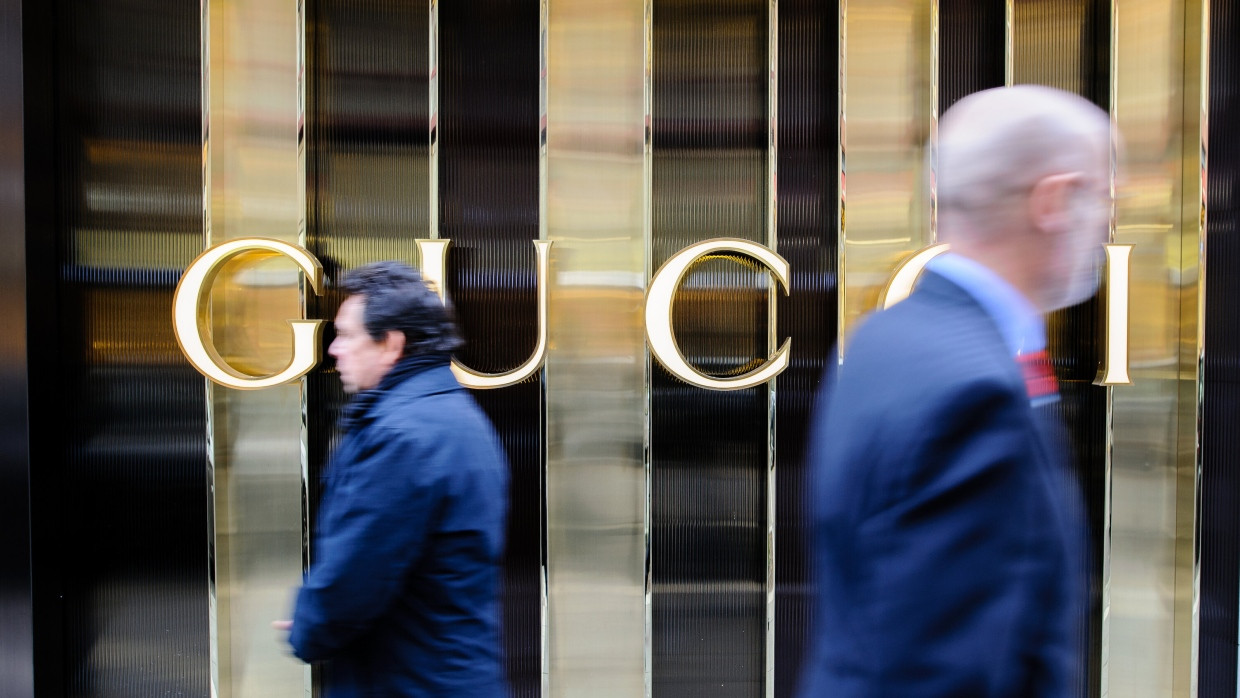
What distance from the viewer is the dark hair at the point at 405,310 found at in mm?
2014

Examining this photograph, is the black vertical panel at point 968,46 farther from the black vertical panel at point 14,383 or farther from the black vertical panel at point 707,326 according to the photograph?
the black vertical panel at point 14,383

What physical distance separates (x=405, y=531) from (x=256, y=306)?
7.62ft

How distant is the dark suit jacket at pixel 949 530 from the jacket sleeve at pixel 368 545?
100 centimetres

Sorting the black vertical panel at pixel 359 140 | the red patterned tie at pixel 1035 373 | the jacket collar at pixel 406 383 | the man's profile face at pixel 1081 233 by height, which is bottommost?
the jacket collar at pixel 406 383

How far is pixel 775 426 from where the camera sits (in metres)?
3.82

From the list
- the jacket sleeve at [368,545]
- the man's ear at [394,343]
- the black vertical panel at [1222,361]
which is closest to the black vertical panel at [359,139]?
the man's ear at [394,343]

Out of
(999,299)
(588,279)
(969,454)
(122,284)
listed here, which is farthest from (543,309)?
(969,454)

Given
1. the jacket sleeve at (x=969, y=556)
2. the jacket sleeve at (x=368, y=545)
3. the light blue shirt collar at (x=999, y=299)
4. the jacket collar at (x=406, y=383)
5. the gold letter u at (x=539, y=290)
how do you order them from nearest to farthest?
the jacket sleeve at (x=969, y=556) → the light blue shirt collar at (x=999, y=299) → the jacket sleeve at (x=368, y=545) → the jacket collar at (x=406, y=383) → the gold letter u at (x=539, y=290)

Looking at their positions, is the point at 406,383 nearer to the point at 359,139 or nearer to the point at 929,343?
the point at 929,343

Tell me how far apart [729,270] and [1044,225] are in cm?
260

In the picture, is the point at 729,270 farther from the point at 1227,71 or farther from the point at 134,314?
the point at 134,314

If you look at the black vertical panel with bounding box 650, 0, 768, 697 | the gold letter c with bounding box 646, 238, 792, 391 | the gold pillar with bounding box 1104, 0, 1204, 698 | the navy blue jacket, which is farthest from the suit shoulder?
the gold pillar with bounding box 1104, 0, 1204, 698

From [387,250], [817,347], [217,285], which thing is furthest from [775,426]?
[217,285]

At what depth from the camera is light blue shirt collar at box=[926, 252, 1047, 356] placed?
1.15 meters
